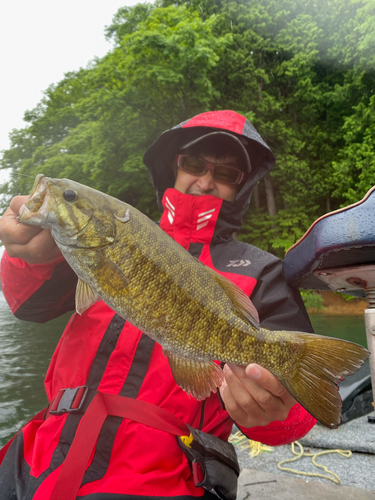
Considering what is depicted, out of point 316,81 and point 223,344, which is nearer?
point 223,344

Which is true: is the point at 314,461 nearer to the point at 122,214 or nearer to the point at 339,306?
the point at 122,214

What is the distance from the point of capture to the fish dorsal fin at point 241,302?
1.66 meters

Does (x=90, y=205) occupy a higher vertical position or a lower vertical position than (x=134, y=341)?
higher

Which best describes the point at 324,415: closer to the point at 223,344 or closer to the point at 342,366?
the point at 342,366

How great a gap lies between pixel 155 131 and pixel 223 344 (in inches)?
727

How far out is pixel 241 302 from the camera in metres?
1.68

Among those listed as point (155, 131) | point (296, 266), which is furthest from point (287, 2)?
point (296, 266)

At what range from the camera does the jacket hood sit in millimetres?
3055

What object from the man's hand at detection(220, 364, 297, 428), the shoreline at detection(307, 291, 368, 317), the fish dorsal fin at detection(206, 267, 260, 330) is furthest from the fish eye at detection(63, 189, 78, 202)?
the shoreline at detection(307, 291, 368, 317)

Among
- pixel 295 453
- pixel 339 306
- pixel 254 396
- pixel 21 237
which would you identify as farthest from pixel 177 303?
pixel 339 306

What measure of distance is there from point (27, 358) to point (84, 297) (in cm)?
1057

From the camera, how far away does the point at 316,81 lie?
21.1 m

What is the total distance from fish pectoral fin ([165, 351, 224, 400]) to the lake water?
5819 millimetres

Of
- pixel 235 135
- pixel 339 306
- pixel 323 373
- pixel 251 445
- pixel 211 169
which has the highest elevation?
pixel 235 135
